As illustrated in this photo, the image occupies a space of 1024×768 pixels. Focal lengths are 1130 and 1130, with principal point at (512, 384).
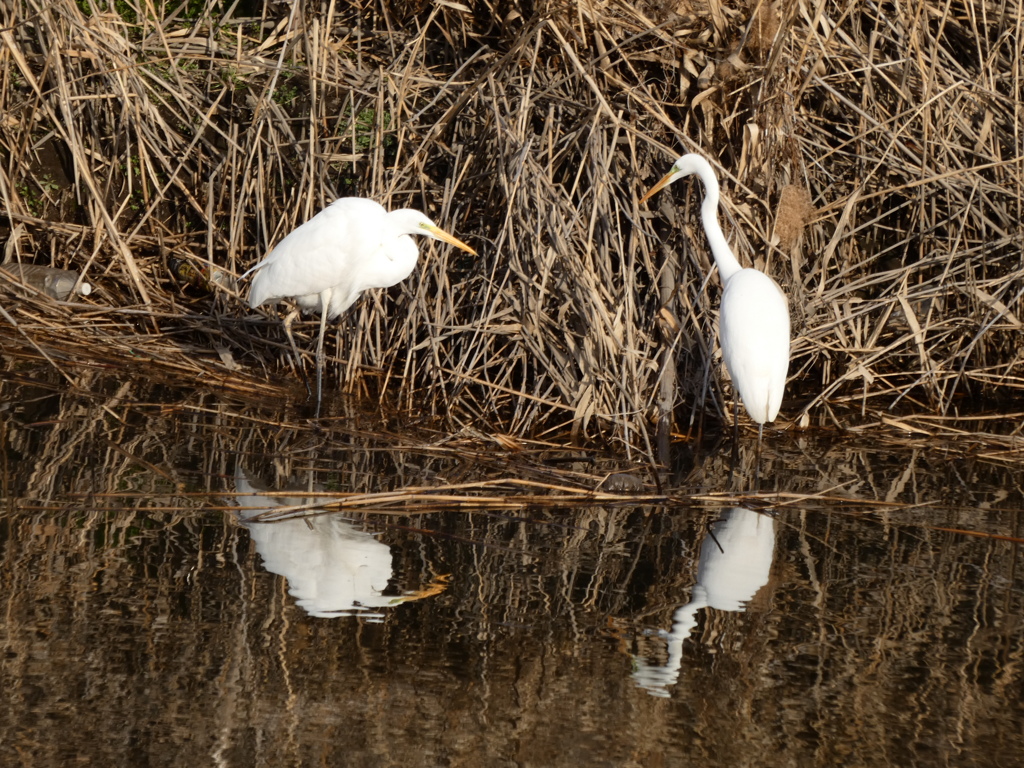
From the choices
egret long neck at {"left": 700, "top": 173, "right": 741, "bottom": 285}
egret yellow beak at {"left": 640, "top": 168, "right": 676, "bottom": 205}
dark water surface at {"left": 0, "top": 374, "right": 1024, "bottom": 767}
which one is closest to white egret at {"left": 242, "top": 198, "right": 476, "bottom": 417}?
egret yellow beak at {"left": 640, "top": 168, "right": 676, "bottom": 205}

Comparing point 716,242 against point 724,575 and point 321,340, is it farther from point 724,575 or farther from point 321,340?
point 724,575

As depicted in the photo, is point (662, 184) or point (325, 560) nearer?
point (325, 560)

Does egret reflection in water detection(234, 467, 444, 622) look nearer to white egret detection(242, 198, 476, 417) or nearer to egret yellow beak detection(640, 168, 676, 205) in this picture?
white egret detection(242, 198, 476, 417)

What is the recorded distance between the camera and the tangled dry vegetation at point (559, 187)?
16.8 feet

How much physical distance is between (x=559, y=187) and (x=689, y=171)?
63 cm


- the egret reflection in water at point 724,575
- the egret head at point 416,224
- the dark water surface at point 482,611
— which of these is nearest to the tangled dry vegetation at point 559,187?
the egret head at point 416,224

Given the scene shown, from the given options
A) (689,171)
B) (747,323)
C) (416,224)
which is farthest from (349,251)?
(747,323)

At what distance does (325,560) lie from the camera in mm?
3184

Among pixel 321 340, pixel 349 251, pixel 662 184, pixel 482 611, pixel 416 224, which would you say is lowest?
pixel 482 611

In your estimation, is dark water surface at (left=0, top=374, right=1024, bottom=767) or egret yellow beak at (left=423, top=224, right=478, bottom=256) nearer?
dark water surface at (left=0, top=374, right=1024, bottom=767)

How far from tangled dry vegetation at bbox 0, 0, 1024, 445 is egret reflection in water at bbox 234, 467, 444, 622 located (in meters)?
1.54

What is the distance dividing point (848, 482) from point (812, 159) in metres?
2.07

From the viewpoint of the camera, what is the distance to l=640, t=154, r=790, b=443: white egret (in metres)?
4.62

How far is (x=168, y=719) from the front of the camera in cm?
230
